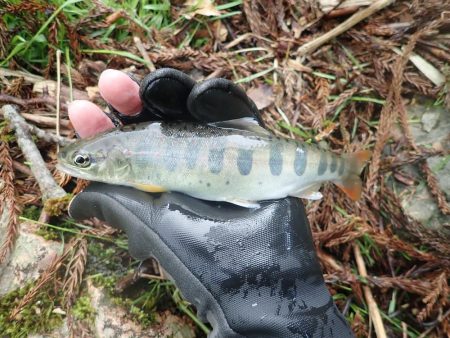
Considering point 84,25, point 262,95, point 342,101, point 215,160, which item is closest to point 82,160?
point 215,160

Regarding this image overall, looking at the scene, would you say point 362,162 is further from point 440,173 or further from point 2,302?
point 2,302

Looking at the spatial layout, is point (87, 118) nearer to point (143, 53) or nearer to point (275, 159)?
point (143, 53)

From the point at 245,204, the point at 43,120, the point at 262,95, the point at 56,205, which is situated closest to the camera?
the point at 245,204

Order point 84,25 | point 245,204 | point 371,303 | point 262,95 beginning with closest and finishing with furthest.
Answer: point 245,204
point 371,303
point 84,25
point 262,95

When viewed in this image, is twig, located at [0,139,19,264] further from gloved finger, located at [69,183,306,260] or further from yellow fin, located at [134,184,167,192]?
yellow fin, located at [134,184,167,192]

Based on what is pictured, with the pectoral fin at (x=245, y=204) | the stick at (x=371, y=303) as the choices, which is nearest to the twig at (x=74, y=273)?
the pectoral fin at (x=245, y=204)

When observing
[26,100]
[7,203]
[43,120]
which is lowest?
[7,203]
